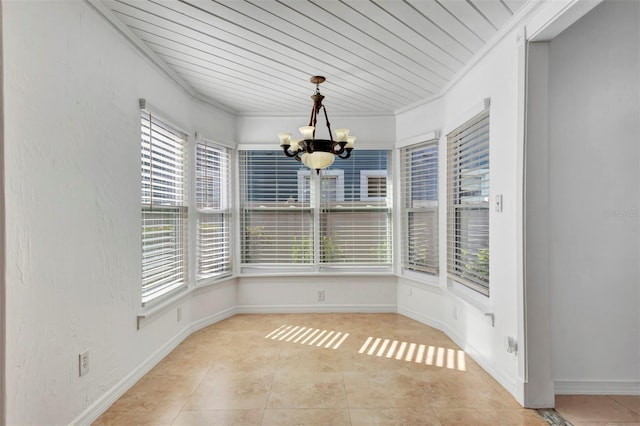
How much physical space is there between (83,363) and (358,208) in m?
3.24

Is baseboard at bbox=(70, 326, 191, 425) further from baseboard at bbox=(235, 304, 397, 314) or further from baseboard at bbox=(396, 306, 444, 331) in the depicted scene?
baseboard at bbox=(396, 306, 444, 331)

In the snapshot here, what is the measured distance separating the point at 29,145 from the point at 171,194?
164 centimetres

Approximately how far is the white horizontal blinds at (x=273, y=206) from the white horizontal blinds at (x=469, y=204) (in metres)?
1.81

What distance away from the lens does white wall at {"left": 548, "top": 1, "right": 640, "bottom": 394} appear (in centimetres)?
235

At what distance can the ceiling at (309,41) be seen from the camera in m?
2.19

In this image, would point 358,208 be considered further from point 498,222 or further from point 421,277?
point 498,222

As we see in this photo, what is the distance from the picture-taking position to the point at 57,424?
1815 mm

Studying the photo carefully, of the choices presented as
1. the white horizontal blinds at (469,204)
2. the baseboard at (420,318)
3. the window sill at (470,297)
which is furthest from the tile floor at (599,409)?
the baseboard at (420,318)

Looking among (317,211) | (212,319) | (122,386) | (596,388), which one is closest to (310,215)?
(317,211)

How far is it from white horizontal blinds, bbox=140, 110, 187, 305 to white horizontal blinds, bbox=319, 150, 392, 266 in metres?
1.76

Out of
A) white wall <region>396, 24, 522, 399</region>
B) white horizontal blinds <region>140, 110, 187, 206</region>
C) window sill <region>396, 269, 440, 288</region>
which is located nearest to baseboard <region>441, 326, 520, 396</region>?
white wall <region>396, 24, 522, 399</region>

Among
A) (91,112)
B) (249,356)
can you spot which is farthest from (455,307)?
(91,112)

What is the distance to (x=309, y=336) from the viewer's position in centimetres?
357

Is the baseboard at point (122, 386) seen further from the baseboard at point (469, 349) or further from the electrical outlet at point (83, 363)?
the baseboard at point (469, 349)
